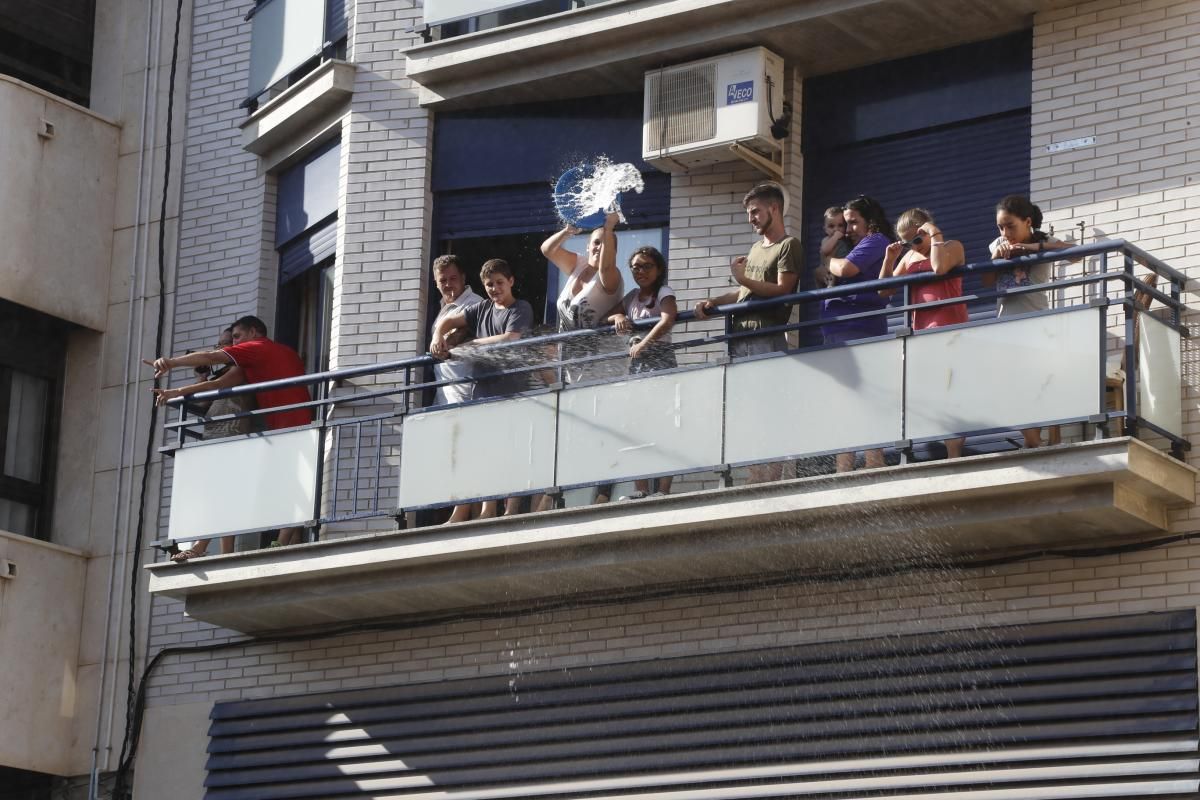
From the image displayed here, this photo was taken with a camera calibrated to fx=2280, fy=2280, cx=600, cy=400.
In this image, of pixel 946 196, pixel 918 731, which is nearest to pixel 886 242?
pixel 946 196

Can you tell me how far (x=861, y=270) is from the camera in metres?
A: 14.2

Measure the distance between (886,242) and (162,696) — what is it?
6.72 meters

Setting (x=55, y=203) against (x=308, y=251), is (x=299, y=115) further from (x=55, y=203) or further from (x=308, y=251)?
(x=55, y=203)

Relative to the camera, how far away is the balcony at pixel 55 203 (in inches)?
720

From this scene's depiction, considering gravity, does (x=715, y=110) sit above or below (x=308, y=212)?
above

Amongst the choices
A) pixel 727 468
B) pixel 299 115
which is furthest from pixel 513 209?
pixel 727 468

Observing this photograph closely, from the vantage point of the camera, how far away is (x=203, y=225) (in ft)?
61.6

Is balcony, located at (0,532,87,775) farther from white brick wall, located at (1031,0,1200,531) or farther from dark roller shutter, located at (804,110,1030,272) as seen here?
white brick wall, located at (1031,0,1200,531)

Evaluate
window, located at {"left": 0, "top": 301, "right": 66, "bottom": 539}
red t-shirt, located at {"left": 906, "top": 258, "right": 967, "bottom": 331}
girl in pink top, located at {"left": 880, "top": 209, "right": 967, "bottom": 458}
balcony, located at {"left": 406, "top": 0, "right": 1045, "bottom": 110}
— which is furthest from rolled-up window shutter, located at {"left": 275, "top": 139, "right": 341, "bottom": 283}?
red t-shirt, located at {"left": 906, "top": 258, "right": 967, "bottom": 331}

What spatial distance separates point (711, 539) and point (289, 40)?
656cm

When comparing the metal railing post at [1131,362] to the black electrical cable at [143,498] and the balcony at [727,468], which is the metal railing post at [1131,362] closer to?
the balcony at [727,468]

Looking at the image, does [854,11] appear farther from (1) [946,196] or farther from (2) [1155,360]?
(2) [1155,360]

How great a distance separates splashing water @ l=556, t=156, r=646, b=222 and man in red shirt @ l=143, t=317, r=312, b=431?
2.30m

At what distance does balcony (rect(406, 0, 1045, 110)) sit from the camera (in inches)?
604
